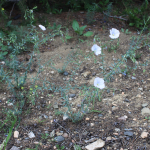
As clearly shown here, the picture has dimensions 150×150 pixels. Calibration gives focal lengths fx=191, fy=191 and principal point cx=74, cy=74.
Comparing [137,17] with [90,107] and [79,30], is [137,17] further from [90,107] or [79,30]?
[90,107]

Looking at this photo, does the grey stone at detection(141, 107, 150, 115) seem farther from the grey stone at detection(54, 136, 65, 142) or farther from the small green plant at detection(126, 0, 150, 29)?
the small green plant at detection(126, 0, 150, 29)

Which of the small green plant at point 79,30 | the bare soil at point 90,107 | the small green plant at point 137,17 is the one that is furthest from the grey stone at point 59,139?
the small green plant at point 137,17

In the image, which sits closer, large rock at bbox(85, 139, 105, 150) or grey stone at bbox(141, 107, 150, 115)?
large rock at bbox(85, 139, 105, 150)

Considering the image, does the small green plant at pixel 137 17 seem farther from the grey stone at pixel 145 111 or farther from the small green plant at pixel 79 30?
the grey stone at pixel 145 111

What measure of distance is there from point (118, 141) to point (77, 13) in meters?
2.73

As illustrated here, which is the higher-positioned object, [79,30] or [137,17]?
[137,17]

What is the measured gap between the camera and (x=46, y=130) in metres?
2.03

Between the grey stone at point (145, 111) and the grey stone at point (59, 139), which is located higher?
the grey stone at point (145, 111)

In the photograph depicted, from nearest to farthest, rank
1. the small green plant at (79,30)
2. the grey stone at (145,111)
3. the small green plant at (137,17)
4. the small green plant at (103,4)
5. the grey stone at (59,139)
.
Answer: the grey stone at (59,139), the grey stone at (145,111), the small green plant at (79,30), the small green plant at (137,17), the small green plant at (103,4)

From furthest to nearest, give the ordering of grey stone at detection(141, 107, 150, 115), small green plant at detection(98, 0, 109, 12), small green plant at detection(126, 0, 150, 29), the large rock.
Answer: small green plant at detection(98, 0, 109, 12) < small green plant at detection(126, 0, 150, 29) < grey stone at detection(141, 107, 150, 115) < the large rock

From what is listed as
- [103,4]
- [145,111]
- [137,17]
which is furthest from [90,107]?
[103,4]

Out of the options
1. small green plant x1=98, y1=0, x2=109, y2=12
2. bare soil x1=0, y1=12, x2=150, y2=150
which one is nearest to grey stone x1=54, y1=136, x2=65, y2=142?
bare soil x1=0, y1=12, x2=150, y2=150

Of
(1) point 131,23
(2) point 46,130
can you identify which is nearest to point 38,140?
(2) point 46,130

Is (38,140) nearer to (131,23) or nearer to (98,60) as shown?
(98,60)
